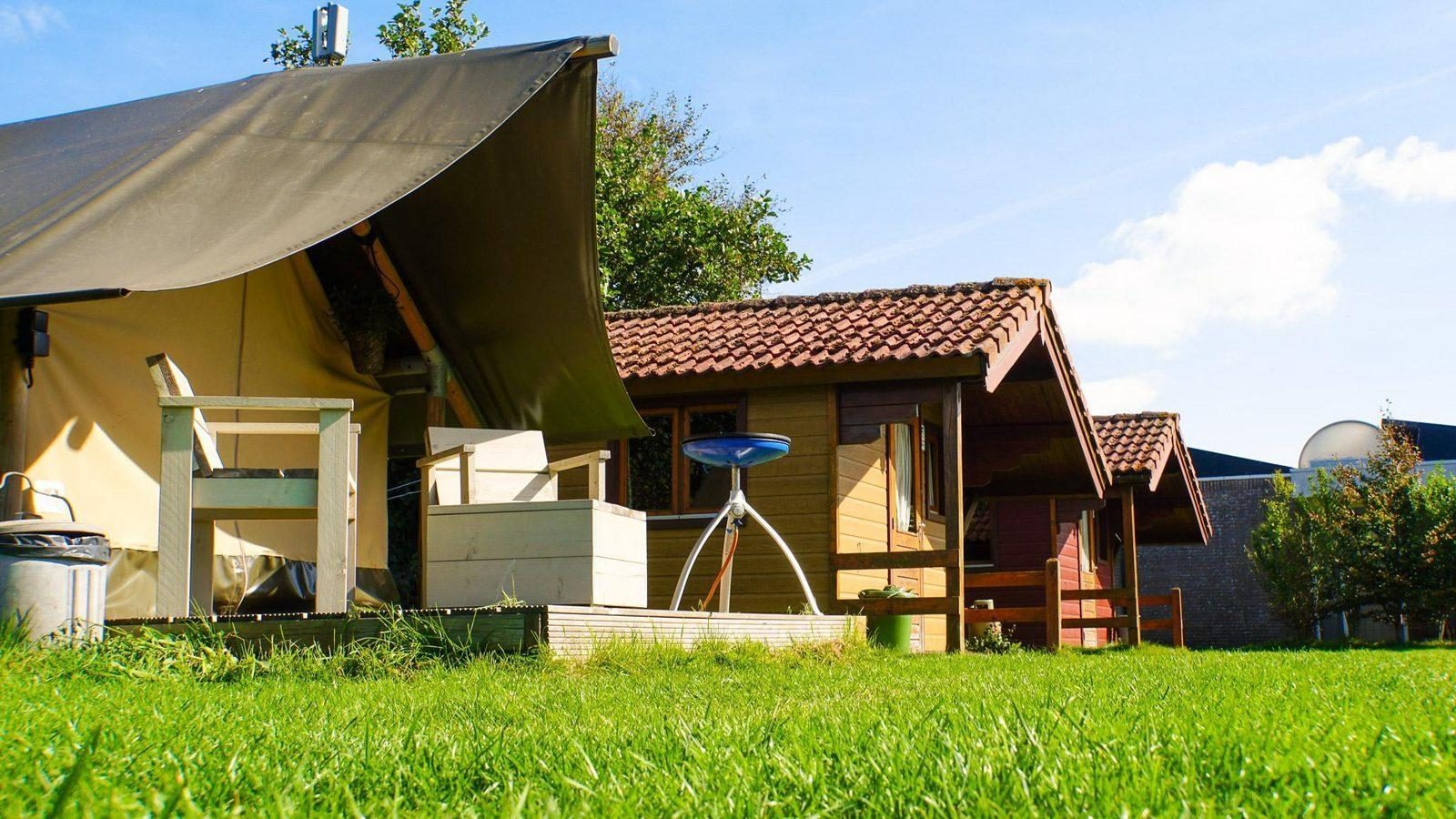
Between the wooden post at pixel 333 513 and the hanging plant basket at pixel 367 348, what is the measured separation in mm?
2838

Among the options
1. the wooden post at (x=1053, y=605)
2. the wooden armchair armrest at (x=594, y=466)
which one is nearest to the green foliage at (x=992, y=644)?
the wooden post at (x=1053, y=605)

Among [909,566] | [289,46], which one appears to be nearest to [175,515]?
[909,566]

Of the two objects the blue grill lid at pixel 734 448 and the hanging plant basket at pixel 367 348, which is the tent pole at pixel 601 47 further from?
the hanging plant basket at pixel 367 348

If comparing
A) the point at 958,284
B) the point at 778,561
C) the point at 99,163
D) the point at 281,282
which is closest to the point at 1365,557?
the point at 958,284

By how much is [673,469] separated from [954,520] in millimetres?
2592

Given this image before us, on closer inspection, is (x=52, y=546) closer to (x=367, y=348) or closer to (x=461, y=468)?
(x=461, y=468)

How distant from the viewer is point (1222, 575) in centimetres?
2747

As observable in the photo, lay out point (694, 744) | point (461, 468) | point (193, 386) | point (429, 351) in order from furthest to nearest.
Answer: point (429, 351) → point (193, 386) → point (461, 468) → point (694, 744)

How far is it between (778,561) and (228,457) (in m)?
4.79

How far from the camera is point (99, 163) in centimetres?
648

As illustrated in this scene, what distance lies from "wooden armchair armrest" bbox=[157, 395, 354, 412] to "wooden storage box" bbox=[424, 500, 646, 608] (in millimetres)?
843

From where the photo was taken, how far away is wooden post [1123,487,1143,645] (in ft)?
47.6

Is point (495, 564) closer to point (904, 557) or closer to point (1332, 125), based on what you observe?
point (904, 557)

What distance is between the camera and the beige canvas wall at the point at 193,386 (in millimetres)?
6504
